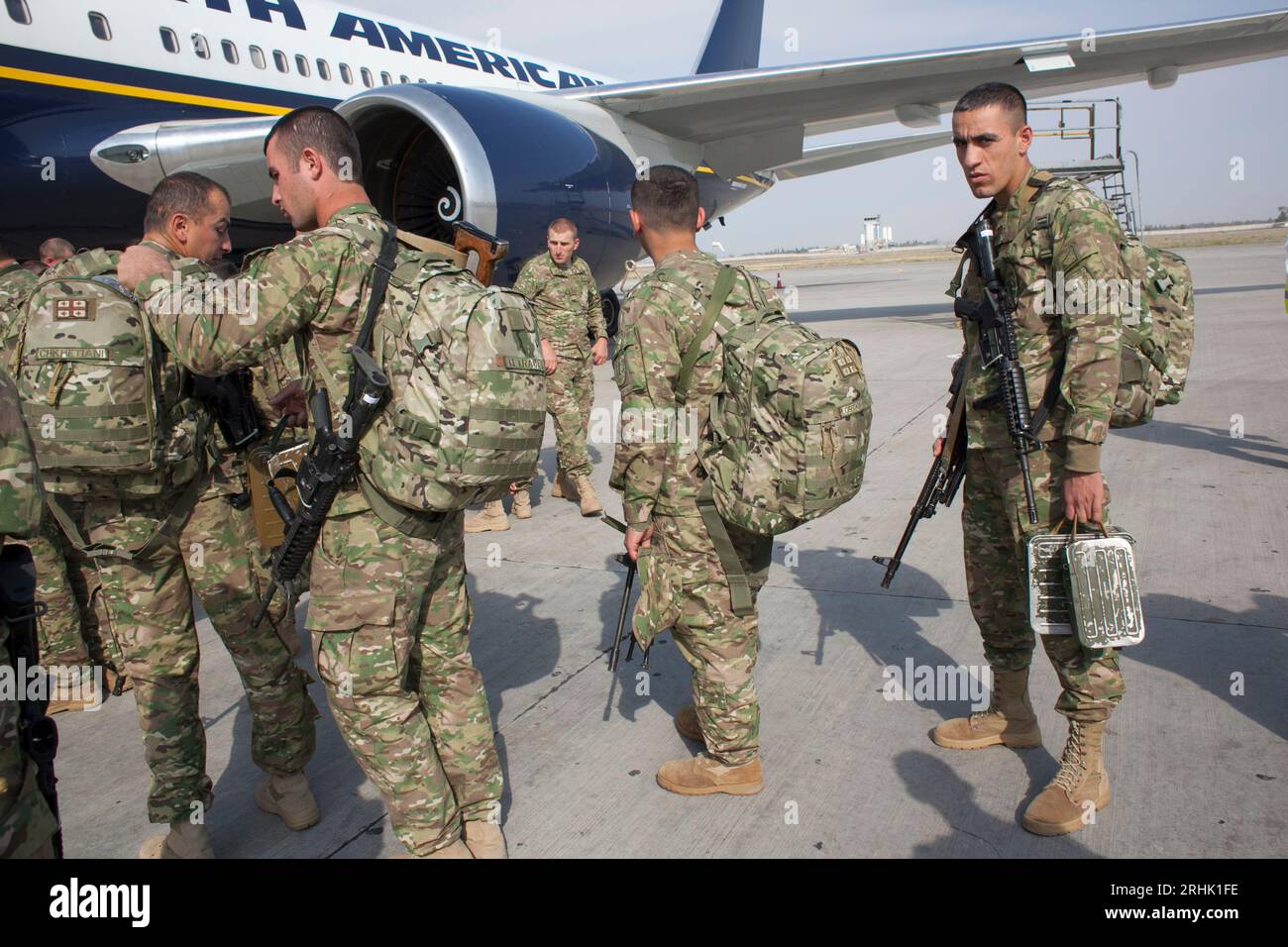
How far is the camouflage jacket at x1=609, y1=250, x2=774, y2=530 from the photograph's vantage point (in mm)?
2605

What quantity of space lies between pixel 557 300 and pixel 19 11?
4555mm

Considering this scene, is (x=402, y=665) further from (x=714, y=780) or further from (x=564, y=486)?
(x=564, y=486)

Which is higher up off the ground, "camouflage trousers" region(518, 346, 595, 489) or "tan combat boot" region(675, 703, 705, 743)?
"camouflage trousers" region(518, 346, 595, 489)

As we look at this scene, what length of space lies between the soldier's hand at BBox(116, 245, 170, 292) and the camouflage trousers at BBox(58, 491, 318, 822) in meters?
0.64

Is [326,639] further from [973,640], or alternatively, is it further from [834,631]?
[973,640]

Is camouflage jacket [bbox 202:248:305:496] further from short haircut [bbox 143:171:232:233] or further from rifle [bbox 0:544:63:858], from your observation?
rifle [bbox 0:544:63:858]

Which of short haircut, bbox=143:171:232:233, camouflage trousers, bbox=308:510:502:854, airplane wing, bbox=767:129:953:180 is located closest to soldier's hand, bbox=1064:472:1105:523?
camouflage trousers, bbox=308:510:502:854

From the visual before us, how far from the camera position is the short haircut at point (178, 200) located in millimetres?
2635

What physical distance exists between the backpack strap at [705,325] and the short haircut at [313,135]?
40.8 inches

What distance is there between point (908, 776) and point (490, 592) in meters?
2.46

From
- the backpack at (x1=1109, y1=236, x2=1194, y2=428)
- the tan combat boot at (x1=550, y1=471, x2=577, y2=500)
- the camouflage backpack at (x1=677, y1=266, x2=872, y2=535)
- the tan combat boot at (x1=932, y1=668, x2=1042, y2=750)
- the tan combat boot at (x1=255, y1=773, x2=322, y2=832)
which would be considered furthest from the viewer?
the tan combat boot at (x1=550, y1=471, x2=577, y2=500)

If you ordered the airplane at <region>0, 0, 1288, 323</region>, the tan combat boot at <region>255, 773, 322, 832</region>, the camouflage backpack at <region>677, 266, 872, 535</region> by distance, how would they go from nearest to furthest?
the camouflage backpack at <region>677, 266, 872, 535</region>, the tan combat boot at <region>255, 773, 322, 832</region>, the airplane at <region>0, 0, 1288, 323</region>

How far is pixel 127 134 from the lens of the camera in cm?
698
